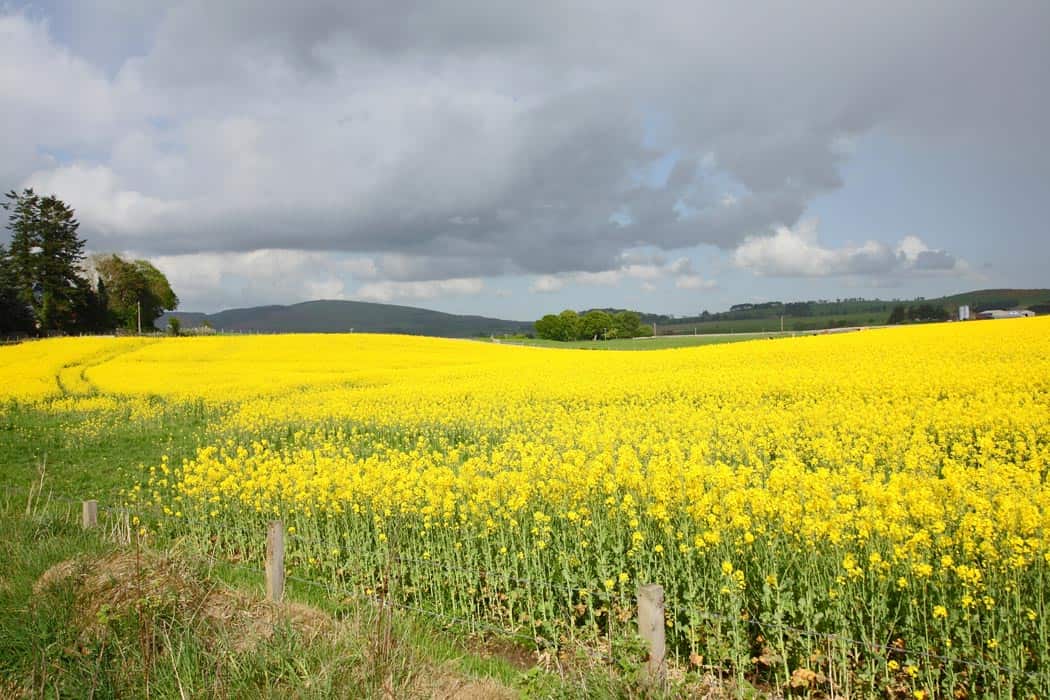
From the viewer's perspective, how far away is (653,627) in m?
4.31

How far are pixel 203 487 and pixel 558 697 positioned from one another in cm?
844

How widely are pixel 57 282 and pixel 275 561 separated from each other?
7391cm

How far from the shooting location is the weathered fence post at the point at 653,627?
4.30 metres

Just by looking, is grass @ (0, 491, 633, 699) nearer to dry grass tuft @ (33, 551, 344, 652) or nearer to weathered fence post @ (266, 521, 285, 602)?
dry grass tuft @ (33, 551, 344, 652)

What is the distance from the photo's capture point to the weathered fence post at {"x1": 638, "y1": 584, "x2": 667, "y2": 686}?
14.1 ft

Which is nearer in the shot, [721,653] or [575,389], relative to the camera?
[721,653]

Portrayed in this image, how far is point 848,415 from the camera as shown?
13219mm

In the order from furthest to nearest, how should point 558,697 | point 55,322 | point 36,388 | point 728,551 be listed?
1. point 55,322
2. point 36,388
3. point 728,551
4. point 558,697

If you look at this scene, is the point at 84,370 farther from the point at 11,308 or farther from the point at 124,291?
the point at 124,291

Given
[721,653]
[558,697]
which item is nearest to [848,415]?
[721,653]

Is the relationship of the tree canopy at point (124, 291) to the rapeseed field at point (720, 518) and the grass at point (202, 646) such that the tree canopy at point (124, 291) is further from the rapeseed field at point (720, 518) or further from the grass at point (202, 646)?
the grass at point (202, 646)

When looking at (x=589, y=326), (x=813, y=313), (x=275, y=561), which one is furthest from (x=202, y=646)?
(x=813, y=313)

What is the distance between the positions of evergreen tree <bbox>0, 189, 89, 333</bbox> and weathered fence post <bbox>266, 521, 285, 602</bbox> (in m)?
72.5

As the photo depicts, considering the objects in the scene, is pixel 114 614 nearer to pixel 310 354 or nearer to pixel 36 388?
pixel 36 388
